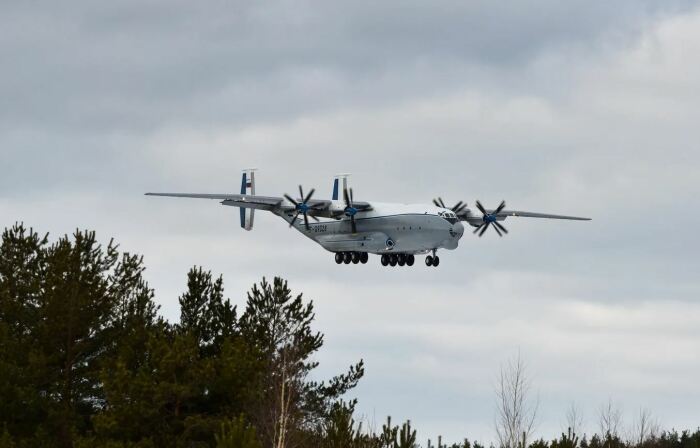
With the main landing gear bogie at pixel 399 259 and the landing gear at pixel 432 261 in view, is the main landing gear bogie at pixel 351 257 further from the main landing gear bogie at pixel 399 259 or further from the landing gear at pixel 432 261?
the landing gear at pixel 432 261

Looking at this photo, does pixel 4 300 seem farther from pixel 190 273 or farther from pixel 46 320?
pixel 190 273

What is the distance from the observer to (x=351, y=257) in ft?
271

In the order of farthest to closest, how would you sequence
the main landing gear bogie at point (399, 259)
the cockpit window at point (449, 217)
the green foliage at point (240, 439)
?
the main landing gear bogie at point (399, 259) < the cockpit window at point (449, 217) < the green foliage at point (240, 439)

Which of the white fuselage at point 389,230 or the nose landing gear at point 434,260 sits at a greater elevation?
the white fuselage at point 389,230

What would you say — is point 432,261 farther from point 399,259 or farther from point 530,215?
point 530,215

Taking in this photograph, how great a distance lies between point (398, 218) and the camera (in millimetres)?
78125

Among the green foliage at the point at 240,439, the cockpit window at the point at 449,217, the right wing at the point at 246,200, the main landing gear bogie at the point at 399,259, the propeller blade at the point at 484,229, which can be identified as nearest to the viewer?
the green foliage at the point at 240,439

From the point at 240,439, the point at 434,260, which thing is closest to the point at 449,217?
the point at 434,260

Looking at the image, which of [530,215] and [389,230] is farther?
[530,215]

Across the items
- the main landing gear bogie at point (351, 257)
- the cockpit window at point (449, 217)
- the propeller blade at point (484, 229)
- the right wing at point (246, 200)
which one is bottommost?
the main landing gear bogie at point (351, 257)

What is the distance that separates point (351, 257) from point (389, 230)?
473 cm

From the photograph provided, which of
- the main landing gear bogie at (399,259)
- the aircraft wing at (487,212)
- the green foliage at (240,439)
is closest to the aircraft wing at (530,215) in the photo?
the aircraft wing at (487,212)

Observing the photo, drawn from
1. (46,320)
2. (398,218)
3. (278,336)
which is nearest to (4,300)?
(46,320)

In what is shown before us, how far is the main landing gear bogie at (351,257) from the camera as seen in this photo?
82.2 metres
